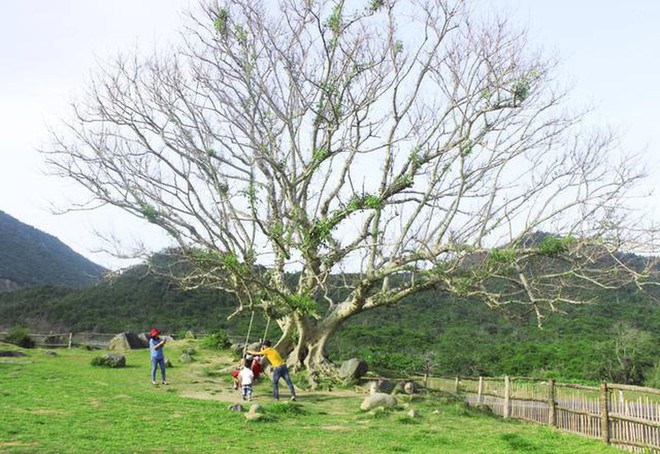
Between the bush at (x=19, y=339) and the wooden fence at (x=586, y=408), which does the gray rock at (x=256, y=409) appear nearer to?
the wooden fence at (x=586, y=408)

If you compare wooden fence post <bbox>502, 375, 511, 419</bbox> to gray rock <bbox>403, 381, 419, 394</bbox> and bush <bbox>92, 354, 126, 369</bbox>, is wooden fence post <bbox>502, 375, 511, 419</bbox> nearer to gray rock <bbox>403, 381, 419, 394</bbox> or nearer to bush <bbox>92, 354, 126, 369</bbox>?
gray rock <bbox>403, 381, 419, 394</bbox>

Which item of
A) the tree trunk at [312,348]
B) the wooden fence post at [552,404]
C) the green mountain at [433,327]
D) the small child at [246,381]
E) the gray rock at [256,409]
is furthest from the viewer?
the green mountain at [433,327]

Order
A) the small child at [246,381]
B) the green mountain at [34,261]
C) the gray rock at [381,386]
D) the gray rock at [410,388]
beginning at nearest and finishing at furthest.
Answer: the small child at [246,381], the gray rock at [381,386], the gray rock at [410,388], the green mountain at [34,261]

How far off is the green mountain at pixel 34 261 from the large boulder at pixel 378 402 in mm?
55813

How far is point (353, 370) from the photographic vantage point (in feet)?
61.0

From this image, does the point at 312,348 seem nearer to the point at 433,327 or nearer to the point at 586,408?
the point at 586,408

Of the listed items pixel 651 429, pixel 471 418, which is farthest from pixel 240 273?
pixel 651 429

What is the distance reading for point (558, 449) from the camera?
33.7 feet

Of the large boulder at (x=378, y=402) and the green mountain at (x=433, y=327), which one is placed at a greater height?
the green mountain at (x=433, y=327)

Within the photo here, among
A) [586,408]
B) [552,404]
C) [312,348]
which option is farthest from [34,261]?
[586,408]

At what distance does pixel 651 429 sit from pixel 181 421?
8107 mm

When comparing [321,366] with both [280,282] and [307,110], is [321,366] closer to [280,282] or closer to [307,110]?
[280,282]

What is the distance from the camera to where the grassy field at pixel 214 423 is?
8.79 meters

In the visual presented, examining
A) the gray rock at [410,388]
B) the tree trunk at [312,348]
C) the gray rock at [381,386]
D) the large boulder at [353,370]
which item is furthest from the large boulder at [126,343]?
the gray rock at [410,388]
